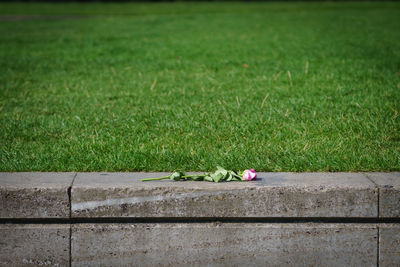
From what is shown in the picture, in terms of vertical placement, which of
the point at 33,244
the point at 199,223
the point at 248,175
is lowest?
the point at 33,244

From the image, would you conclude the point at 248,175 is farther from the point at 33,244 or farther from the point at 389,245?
the point at 33,244

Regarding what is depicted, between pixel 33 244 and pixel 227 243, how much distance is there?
115cm

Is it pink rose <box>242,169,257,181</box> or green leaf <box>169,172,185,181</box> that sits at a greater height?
pink rose <box>242,169,257,181</box>

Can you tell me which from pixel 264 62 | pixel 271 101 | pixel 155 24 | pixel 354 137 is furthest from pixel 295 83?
pixel 155 24

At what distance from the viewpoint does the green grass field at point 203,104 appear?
3328mm

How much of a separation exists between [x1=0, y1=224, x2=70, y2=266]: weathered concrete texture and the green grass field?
53cm

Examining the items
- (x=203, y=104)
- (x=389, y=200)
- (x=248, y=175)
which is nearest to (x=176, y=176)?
(x=248, y=175)

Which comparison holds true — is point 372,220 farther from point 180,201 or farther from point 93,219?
point 93,219

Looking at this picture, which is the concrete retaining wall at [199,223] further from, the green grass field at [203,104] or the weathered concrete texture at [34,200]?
the green grass field at [203,104]

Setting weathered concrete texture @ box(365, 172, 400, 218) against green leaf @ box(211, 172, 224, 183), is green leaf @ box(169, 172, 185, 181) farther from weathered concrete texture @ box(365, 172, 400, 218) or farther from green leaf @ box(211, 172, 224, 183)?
A: weathered concrete texture @ box(365, 172, 400, 218)

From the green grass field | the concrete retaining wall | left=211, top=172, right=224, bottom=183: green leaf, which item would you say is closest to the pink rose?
the concrete retaining wall

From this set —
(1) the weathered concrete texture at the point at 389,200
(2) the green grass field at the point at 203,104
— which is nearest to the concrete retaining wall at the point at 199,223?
(1) the weathered concrete texture at the point at 389,200

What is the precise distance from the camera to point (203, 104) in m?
4.70

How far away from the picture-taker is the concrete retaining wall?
269 centimetres
